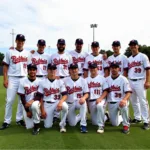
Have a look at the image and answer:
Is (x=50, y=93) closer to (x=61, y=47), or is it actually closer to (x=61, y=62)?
(x=61, y=62)

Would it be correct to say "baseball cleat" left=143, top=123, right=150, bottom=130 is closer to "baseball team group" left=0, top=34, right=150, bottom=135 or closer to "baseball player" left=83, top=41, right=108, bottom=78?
"baseball team group" left=0, top=34, right=150, bottom=135

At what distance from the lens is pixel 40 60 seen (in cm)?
612

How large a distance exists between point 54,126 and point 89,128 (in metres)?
0.87

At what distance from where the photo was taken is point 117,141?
15.0 ft

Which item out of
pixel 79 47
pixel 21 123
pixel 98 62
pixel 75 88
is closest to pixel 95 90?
pixel 75 88

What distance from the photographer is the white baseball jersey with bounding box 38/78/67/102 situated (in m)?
5.59

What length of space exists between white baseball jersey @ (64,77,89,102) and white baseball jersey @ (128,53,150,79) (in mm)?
1284

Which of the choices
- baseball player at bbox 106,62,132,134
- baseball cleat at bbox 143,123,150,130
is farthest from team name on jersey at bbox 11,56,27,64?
baseball cleat at bbox 143,123,150,130

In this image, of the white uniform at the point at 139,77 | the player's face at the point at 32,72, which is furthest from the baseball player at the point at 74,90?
the white uniform at the point at 139,77

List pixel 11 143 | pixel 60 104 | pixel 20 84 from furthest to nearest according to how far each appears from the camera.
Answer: pixel 20 84 → pixel 60 104 → pixel 11 143

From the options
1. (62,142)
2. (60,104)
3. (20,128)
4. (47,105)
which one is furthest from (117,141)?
(20,128)

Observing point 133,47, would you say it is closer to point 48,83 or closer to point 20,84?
point 48,83

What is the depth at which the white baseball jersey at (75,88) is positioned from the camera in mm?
5723

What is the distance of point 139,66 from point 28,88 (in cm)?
278
